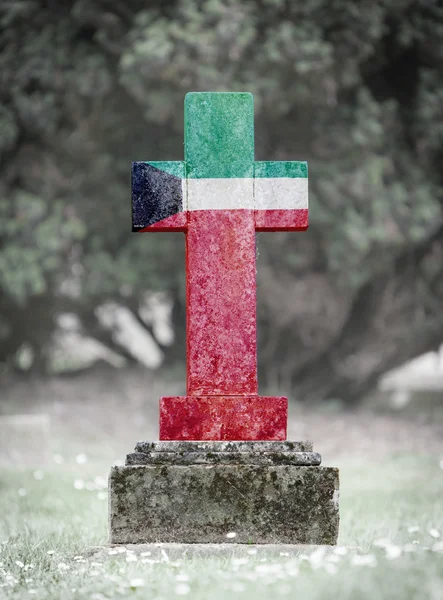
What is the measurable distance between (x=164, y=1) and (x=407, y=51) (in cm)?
309

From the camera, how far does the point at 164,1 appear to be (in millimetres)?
9727

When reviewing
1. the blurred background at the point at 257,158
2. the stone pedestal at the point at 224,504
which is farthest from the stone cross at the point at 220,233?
the blurred background at the point at 257,158

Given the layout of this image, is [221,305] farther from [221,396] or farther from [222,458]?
[222,458]

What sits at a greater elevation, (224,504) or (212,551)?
(224,504)

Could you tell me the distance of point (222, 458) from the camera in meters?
3.75

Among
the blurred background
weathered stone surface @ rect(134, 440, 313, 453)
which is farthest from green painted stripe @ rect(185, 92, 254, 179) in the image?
the blurred background

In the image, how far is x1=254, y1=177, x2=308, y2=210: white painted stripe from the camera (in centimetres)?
414

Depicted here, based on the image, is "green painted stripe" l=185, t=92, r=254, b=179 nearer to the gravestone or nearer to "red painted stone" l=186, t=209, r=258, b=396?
the gravestone

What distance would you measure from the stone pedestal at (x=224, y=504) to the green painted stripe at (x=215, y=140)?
58.8 inches

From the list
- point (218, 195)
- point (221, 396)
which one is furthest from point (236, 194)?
point (221, 396)

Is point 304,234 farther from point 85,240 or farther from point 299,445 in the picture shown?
point 299,445

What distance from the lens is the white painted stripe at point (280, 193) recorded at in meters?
4.14

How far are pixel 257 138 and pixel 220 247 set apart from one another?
5.86 metres

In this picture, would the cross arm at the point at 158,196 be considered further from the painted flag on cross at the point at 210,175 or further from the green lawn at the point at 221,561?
the green lawn at the point at 221,561
